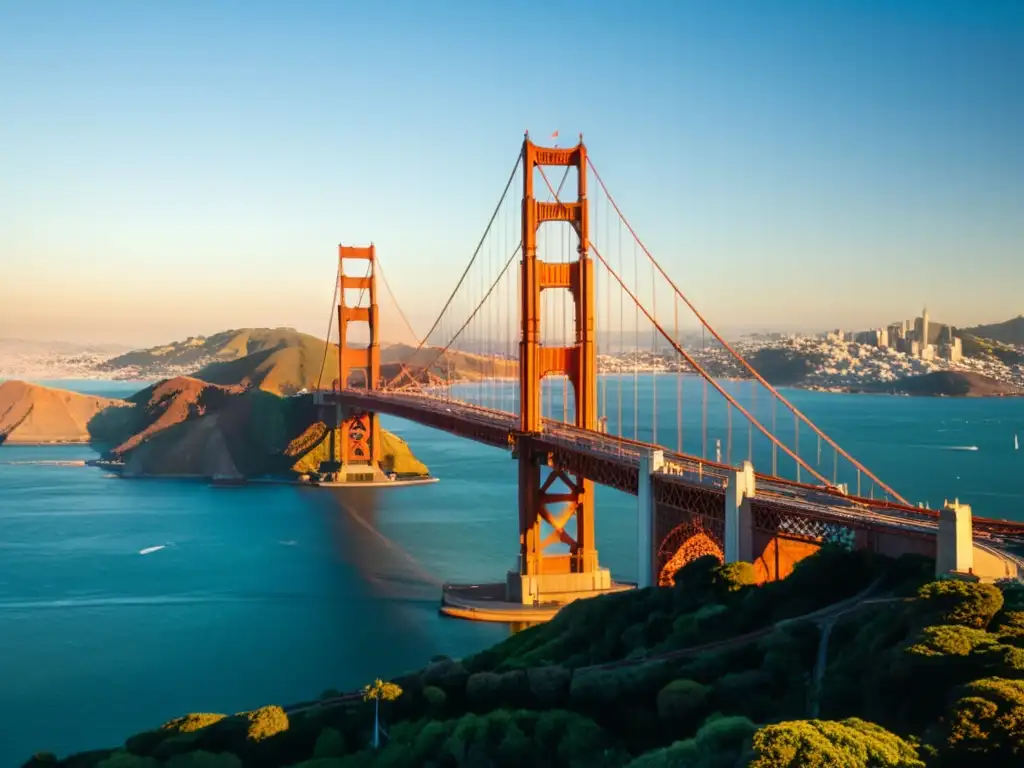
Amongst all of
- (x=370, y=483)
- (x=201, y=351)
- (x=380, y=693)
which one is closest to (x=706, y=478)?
(x=380, y=693)

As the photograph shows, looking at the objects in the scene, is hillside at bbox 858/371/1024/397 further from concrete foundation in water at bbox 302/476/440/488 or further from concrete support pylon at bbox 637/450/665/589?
concrete support pylon at bbox 637/450/665/589

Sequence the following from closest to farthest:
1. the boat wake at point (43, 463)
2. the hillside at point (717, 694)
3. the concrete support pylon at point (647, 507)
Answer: the hillside at point (717, 694)
the concrete support pylon at point (647, 507)
the boat wake at point (43, 463)

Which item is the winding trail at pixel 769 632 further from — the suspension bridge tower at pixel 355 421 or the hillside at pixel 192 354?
the hillside at pixel 192 354

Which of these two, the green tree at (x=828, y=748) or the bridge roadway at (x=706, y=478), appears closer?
the green tree at (x=828, y=748)

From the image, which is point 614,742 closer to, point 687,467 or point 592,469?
point 687,467

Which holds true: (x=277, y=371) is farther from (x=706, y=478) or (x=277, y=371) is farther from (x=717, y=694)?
(x=717, y=694)

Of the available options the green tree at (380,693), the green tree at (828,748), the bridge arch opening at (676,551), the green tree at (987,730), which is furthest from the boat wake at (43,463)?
the green tree at (987,730)

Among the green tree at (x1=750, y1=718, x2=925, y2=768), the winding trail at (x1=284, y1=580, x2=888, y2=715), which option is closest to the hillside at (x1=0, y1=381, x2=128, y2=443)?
the winding trail at (x1=284, y1=580, x2=888, y2=715)
